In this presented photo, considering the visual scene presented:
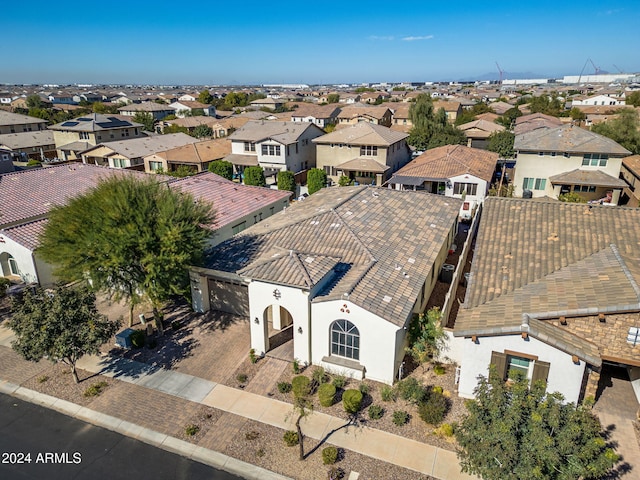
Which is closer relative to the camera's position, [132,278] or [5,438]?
[5,438]

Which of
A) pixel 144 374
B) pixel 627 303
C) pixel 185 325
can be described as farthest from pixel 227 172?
pixel 627 303

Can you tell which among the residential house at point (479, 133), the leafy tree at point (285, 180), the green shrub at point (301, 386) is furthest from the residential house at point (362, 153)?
the green shrub at point (301, 386)

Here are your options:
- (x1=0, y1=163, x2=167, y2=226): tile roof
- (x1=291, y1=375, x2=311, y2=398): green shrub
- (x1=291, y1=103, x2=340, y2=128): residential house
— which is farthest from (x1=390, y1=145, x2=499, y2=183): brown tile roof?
(x1=291, y1=103, x2=340, y2=128): residential house

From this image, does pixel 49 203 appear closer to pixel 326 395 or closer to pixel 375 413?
pixel 326 395

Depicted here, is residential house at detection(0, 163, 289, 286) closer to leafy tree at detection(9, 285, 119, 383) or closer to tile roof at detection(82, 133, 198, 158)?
leafy tree at detection(9, 285, 119, 383)

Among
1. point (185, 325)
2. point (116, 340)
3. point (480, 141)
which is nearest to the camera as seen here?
point (116, 340)

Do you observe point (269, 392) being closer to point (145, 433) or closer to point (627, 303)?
point (145, 433)

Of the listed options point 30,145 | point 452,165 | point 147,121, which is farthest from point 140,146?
point 452,165
